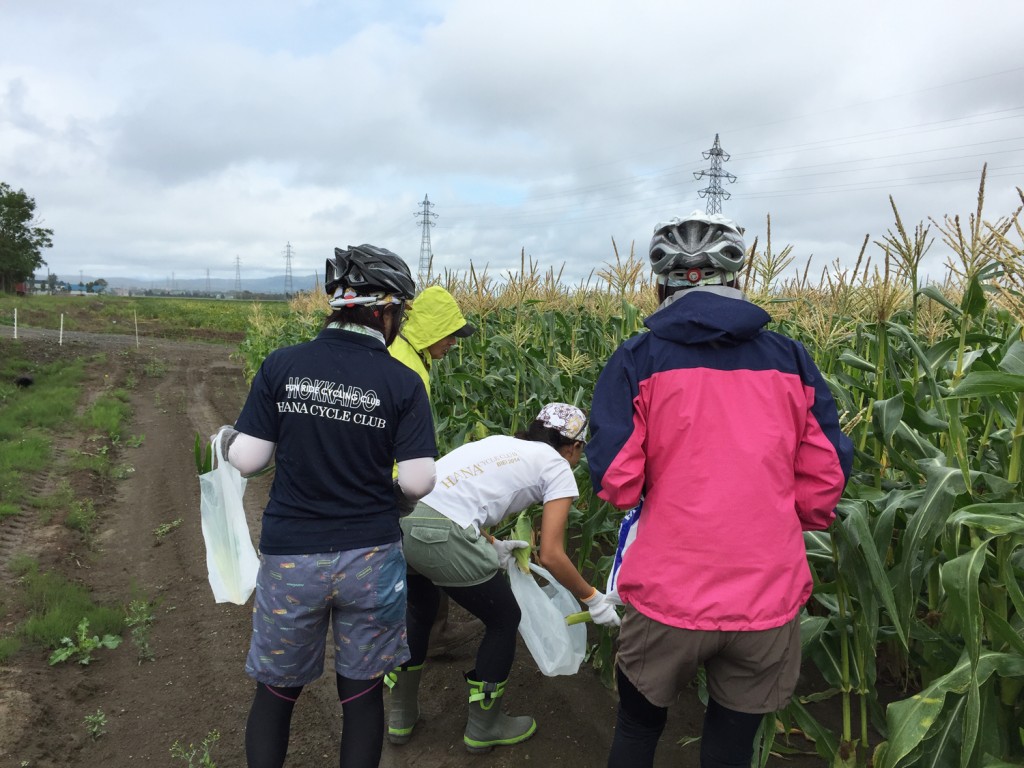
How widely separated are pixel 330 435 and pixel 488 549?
102 cm

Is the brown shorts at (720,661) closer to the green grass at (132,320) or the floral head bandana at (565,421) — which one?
the floral head bandana at (565,421)

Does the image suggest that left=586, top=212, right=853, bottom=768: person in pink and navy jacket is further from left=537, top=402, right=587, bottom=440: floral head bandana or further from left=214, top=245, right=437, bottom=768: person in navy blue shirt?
left=537, top=402, right=587, bottom=440: floral head bandana

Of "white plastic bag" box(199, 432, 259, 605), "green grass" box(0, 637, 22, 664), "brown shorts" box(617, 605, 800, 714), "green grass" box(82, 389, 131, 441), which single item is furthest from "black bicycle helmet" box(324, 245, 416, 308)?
"green grass" box(82, 389, 131, 441)

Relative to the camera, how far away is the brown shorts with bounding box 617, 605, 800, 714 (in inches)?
71.2

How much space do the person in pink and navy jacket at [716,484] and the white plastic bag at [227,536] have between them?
4.91ft

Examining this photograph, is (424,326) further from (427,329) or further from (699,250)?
(699,250)

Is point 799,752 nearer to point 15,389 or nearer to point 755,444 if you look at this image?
point 755,444

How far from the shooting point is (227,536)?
8.86ft

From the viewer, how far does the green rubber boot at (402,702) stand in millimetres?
3221

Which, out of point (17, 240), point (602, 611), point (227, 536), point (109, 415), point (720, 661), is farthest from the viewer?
point (17, 240)

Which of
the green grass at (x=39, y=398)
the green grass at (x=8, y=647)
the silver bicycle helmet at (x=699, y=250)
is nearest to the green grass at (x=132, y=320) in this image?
the green grass at (x=39, y=398)

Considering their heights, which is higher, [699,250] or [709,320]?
[699,250]

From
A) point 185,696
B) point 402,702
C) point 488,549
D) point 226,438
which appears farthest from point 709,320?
point 185,696

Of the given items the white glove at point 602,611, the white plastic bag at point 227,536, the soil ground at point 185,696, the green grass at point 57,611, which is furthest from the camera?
the green grass at point 57,611
